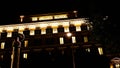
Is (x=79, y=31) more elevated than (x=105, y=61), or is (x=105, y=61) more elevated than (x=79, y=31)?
(x=79, y=31)

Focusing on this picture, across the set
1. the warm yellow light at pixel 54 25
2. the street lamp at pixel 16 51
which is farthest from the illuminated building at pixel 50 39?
the street lamp at pixel 16 51

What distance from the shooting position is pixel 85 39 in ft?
123

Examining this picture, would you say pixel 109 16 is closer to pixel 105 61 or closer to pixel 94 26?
pixel 94 26

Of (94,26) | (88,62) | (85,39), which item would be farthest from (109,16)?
(85,39)

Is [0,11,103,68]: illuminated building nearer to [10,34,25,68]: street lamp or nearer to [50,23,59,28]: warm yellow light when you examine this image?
[50,23,59,28]: warm yellow light

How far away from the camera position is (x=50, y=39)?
38.1m

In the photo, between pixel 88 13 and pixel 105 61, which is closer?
pixel 88 13

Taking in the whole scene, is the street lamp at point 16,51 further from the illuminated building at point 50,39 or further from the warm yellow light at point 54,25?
the warm yellow light at point 54,25

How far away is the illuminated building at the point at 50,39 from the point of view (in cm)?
3547

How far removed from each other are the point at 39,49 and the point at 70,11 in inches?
391

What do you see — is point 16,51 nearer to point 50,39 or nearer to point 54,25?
point 50,39

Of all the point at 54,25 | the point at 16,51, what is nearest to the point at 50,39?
the point at 54,25

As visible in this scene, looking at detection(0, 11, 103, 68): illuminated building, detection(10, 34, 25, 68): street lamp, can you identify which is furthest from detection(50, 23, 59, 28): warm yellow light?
detection(10, 34, 25, 68): street lamp

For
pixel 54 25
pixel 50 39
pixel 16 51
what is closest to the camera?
pixel 16 51
